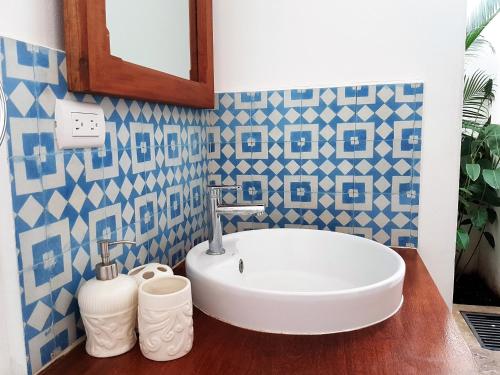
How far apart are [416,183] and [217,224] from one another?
2.15 feet

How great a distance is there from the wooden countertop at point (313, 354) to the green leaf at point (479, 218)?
166 centimetres

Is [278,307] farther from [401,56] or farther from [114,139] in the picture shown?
[401,56]

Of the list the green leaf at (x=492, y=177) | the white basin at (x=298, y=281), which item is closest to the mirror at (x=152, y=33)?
the white basin at (x=298, y=281)

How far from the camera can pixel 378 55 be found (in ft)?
4.17

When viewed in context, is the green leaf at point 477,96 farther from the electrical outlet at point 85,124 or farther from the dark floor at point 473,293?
the electrical outlet at point 85,124

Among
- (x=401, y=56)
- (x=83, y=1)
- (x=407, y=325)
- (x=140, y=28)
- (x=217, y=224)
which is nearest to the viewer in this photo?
(x=83, y=1)

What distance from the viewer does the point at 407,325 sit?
83 centimetres

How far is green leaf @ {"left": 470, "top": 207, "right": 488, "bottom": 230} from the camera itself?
2275mm

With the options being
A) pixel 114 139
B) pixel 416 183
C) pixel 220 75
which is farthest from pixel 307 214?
pixel 114 139

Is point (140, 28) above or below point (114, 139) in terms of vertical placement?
above

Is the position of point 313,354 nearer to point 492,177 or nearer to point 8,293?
point 8,293

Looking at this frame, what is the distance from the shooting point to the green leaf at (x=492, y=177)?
6.88 ft

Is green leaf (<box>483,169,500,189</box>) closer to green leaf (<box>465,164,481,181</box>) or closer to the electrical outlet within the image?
green leaf (<box>465,164,481,181</box>)

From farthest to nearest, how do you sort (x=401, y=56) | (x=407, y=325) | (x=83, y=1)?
(x=401, y=56) → (x=407, y=325) → (x=83, y=1)
